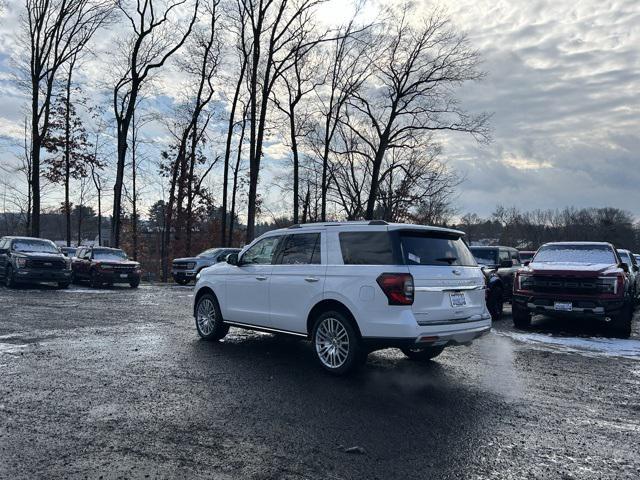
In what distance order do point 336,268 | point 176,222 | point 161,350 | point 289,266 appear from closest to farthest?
point 336,268, point 289,266, point 161,350, point 176,222

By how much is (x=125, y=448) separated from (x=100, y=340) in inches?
206

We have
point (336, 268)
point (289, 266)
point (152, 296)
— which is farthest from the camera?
point (152, 296)

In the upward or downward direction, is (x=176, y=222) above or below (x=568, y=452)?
above

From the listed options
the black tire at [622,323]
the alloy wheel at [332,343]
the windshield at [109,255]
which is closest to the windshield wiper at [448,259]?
the alloy wheel at [332,343]

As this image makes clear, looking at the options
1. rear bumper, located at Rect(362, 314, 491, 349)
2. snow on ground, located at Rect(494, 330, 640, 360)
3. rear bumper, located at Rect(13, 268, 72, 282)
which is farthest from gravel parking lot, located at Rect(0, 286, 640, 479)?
rear bumper, located at Rect(13, 268, 72, 282)

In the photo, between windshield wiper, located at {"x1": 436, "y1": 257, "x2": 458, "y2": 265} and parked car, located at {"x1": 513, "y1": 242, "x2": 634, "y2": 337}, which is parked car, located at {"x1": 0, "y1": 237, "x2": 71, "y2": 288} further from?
windshield wiper, located at {"x1": 436, "y1": 257, "x2": 458, "y2": 265}

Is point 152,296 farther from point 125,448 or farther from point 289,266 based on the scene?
point 125,448

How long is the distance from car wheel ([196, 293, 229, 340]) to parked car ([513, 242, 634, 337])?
6542mm

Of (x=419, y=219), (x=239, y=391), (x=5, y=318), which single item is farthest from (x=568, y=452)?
(x=419, y=219)

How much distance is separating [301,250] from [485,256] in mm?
10247

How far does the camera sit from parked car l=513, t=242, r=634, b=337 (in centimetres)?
1025

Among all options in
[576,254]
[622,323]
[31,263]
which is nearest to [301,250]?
[622,323]

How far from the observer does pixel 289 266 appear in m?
7.53

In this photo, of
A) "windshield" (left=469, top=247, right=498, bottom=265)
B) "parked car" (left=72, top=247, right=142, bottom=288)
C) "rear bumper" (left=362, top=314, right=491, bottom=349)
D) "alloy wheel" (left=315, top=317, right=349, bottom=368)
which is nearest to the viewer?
"rear bumper" (left=362, top=314, right=491, bottom=349)
